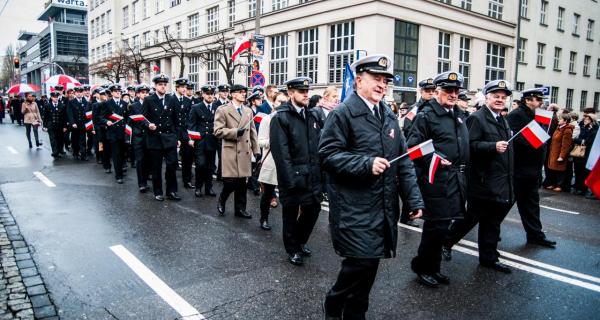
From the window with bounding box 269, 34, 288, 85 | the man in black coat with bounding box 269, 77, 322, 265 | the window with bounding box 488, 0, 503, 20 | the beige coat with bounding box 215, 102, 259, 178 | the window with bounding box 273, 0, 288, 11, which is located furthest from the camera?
the window with bounding box 488, 0, 503, 20

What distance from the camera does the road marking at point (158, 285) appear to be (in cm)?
395

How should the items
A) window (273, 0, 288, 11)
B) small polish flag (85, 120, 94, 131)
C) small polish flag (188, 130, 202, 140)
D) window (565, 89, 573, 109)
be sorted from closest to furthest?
1. small polish flag (188, 130, 202, 140)
2. small polish flag (85, 120, 94, 131)
3. window (273, 0, 288, 11)
4. window (565, 89, 573, 109)

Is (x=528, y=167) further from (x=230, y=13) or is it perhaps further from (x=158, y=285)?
(x=230, y=13)

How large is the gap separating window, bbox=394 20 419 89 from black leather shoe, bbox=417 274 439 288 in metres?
21.4

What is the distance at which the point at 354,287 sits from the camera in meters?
3.39

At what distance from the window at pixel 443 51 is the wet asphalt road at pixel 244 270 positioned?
70.5ft

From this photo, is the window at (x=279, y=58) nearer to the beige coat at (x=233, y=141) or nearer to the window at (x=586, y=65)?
the beige coat at (x=233, y=141)

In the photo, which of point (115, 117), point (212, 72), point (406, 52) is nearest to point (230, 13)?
point (212, 72)

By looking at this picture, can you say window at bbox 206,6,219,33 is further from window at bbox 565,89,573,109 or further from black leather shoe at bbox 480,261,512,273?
black leather shoe at bbox 480,261,512,273

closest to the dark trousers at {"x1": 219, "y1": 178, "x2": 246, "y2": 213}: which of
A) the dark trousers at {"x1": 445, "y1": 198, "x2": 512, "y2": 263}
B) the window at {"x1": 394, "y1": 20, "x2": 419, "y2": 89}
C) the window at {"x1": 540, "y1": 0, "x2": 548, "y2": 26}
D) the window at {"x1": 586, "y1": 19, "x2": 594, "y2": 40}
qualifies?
the dark trousers at {"x1": 445, "y1": 198, "x2": 512, "y2": 263}

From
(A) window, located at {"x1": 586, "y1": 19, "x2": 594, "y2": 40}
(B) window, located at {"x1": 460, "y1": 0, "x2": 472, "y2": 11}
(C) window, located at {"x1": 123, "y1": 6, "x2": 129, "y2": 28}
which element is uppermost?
(C) window, located at {"x1": 123, "y1": 6, "x2": 129, "y2": 28}

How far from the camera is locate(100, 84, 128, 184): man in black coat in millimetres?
10586

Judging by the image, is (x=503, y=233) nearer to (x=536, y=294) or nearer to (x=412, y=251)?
(x=412, y=251)

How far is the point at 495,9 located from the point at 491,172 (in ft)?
101
